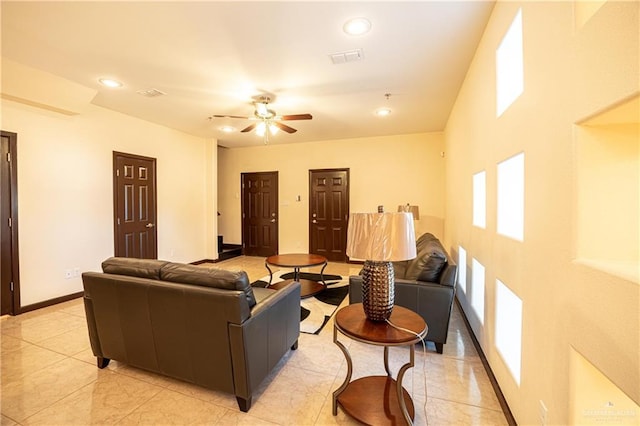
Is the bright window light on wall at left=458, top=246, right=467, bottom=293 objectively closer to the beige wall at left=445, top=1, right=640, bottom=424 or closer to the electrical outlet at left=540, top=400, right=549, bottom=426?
the beige wall at left=445, top=1, right=640, bottom=424

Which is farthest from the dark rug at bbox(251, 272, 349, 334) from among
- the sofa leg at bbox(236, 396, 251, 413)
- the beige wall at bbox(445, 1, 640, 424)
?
the beige wall at bbox(445, 1, 640, 424)

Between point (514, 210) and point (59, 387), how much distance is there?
137 inches

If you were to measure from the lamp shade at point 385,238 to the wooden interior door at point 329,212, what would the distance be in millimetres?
4434

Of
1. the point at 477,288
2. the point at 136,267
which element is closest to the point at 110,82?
the point at 136,267

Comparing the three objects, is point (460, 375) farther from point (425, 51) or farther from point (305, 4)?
point (305, 4)

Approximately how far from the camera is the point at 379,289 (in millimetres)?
1611

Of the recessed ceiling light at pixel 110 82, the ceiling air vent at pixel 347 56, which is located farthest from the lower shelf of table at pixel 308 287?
the recessed ceiling light at pixel 110 82

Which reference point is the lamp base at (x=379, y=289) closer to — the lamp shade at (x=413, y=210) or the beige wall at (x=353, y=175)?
the lamp shade at (x=413, y=210)

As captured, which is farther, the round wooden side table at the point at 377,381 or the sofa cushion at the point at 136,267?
the sofa cushion at the point at 136,267

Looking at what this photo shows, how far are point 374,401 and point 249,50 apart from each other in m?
2.97

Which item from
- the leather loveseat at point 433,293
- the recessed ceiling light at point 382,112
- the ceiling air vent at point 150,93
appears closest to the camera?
the leather loveseat at point 433,293

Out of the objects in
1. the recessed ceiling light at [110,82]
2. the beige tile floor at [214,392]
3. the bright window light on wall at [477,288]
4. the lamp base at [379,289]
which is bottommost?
the beige tile floor at [214,392]

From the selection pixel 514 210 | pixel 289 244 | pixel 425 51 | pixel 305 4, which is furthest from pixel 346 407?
pixel 289 244

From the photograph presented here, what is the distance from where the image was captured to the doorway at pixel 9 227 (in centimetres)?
309
